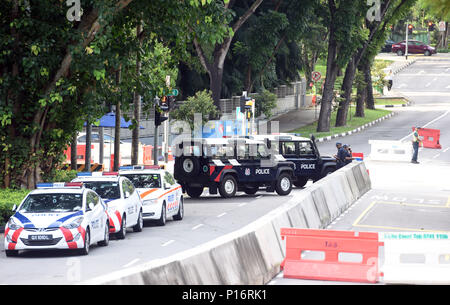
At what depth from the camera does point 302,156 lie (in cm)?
3447

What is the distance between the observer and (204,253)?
12.3 meters

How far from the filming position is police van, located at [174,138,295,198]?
31.3 meters

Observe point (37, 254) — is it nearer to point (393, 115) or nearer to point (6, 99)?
point (6, 99)

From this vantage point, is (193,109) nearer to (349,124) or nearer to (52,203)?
(349,124)

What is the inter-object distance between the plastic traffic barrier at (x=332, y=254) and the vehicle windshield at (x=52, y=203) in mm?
6339

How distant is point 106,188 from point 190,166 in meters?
8.11

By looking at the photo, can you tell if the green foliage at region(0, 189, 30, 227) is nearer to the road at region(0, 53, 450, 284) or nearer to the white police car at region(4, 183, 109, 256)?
the white police car at region(4, 183, 109, 256)

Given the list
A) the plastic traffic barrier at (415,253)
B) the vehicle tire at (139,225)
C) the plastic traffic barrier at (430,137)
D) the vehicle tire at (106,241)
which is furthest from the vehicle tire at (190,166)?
the plastic traffic barrier at (430,137)

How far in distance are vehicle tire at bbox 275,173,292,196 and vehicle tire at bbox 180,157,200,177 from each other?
316cm

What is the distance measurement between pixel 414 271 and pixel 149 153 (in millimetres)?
33335

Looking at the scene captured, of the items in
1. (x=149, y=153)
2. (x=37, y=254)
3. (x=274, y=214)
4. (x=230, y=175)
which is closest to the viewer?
(x=274, y=214)

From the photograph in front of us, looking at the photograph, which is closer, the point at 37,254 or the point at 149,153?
the point at 37,254

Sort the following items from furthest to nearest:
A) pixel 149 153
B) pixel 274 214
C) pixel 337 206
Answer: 1. pixel 149 153
2. pixel 337 206
3. pixel 274 214

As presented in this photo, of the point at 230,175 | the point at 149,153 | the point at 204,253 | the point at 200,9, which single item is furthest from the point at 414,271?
the point at 149,153
